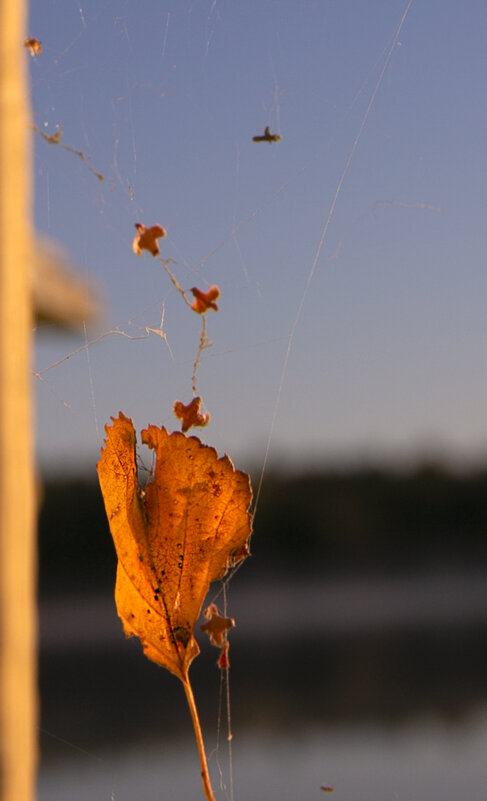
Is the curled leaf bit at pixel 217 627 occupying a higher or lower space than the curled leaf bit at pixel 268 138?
lower

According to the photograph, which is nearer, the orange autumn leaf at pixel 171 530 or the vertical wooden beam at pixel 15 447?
the vertical wooden beam at pixel 15 447

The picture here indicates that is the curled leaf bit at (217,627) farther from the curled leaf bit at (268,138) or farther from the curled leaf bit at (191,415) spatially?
the curled leaf bit at (268,138)

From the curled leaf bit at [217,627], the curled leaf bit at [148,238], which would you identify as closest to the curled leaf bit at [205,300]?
the curled leaf bit at [148,238]

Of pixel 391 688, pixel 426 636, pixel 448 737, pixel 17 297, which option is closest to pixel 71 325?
pixel 17 297

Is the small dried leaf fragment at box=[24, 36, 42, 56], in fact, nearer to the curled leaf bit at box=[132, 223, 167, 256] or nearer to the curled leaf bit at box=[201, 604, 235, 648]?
the curled leaf bit at box=[132, 223, 167, 256]

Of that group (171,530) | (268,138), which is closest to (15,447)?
(171,530)

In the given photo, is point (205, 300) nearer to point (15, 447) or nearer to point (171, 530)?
point (171, 530)
